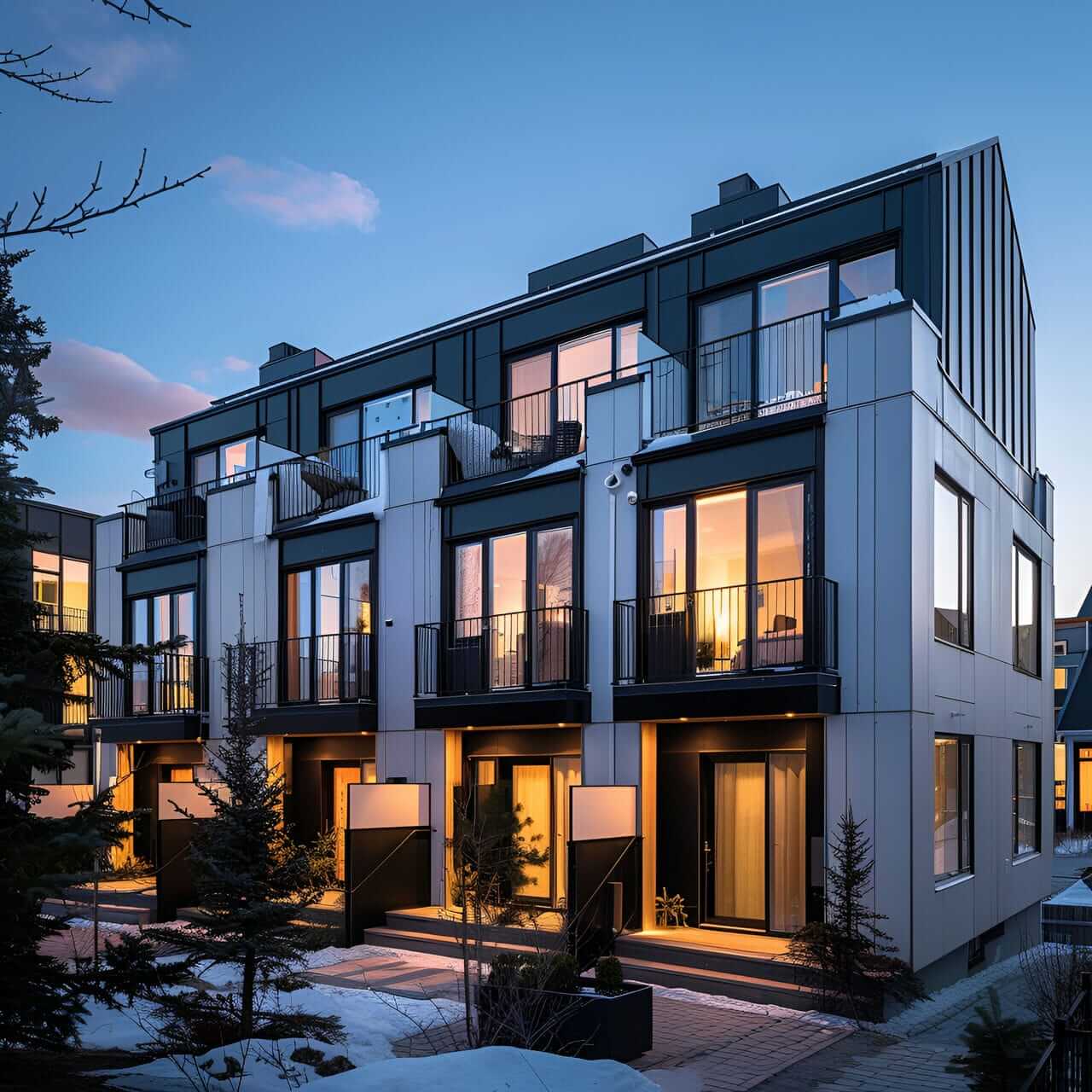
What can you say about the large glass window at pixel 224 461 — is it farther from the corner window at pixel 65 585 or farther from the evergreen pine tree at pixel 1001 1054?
the evergreen pine tree at pixel 1001 1054

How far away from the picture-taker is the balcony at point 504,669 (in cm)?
1537

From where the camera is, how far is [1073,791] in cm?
3719

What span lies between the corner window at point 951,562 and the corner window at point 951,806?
140cm

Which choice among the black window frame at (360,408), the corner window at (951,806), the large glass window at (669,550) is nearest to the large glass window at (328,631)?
the black window frame at (360,408)

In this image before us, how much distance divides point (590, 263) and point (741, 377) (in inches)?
206

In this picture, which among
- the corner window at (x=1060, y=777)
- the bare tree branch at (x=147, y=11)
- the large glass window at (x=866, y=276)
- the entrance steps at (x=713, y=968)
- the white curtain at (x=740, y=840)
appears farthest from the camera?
the corner window at (x=1060, y=777)

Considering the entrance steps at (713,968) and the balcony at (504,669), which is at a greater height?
the balcony at (504,669)

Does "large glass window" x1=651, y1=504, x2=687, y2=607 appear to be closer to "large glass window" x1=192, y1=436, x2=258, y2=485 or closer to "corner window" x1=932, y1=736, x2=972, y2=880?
"corner window" x1=932, y1=736, x2=972, y2=880

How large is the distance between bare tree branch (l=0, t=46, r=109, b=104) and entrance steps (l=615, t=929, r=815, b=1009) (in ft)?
34.6

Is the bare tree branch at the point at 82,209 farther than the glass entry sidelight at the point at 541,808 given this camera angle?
No

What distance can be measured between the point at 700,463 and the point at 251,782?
24.3 ft

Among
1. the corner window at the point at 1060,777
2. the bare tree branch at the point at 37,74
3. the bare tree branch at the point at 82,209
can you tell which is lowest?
the corner window at the point at 1060,777

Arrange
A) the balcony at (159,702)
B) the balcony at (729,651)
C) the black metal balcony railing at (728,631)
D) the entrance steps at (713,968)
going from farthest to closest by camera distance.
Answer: the balcony at (159,702)
the black metal balcony railing at (728,631)
the balcony at (729,651)
the entrance steps at (713,968)

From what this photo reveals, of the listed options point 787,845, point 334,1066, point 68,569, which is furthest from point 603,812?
point 68,569
